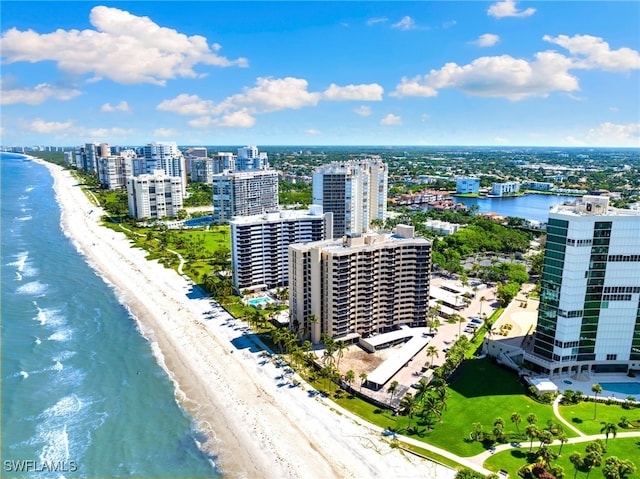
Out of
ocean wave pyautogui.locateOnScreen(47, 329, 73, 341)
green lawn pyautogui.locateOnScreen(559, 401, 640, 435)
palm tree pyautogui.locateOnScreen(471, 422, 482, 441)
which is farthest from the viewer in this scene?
ocean wave pyautogui.locateOnScreen(47, 329, 73, 341)

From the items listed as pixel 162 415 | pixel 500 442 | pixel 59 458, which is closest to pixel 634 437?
pixel 500 442

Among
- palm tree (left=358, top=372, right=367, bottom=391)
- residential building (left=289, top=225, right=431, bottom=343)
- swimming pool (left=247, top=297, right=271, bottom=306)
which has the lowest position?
palm tree (left=358, top=372, right=367, bottom=391)

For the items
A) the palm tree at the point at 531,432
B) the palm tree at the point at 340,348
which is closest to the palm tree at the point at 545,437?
the palm tree at the point at 531,432

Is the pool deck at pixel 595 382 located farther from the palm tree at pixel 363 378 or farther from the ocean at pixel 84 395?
the ocean at pixel 84 395

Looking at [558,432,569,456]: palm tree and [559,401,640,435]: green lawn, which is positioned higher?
[558,432,569,456]: palm tree

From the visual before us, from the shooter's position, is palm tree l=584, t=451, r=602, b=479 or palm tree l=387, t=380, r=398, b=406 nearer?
palm tree l=584, t=451, r=602, b=479

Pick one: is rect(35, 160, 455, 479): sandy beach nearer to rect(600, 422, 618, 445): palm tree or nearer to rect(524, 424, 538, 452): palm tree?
rect(524, 424, 538, 452): palm tree

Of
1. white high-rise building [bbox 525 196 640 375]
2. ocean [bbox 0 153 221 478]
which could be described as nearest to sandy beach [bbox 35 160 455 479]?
ocean [bbox 0 153 221 478]

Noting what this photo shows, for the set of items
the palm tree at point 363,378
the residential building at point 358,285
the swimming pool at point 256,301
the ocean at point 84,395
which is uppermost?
the residential building at point 358,285
